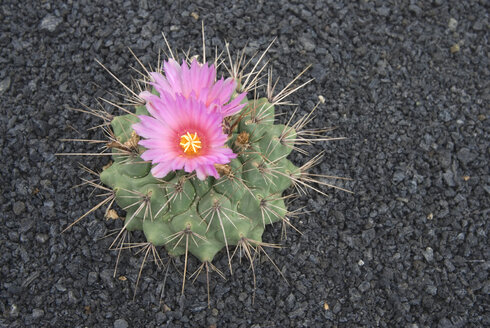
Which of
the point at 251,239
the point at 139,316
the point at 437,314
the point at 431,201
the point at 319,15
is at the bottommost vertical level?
the point at 437,314

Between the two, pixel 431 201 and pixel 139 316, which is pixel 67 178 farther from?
pixel 431 201

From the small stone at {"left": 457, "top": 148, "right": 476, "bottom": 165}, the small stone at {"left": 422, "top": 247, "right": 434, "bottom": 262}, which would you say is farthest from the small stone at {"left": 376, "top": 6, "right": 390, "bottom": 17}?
the small stone at {"left": 422, "top": 247, "right": 434, "bottom": 262}

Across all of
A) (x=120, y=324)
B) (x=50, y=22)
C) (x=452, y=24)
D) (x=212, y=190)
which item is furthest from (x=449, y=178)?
(x=50, y=22)

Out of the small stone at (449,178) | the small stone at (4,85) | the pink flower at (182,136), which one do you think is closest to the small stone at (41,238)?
the small stone at (4,85)

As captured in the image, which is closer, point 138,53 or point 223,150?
point 223,150

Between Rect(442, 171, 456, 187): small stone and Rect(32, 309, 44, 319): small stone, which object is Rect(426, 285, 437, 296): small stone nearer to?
Rect(442, 171, 456, 187): small stone

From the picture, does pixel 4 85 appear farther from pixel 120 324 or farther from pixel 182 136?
pixel 182 136

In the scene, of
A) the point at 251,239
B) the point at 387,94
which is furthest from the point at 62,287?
the point at 387,94
